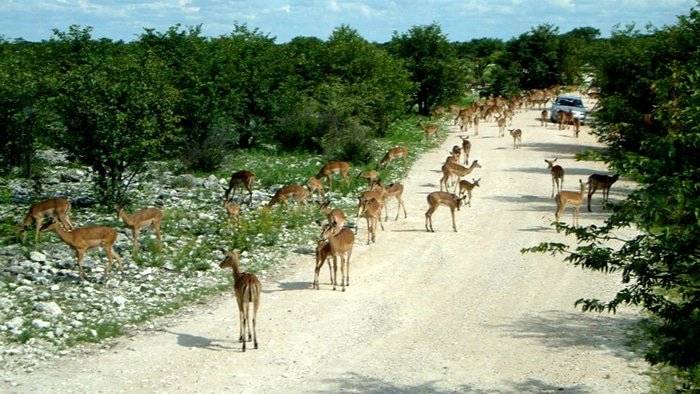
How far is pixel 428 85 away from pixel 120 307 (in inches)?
1567

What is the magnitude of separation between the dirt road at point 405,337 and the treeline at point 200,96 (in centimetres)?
713

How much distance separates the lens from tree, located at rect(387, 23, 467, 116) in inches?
1954

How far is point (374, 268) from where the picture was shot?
15.7 meters

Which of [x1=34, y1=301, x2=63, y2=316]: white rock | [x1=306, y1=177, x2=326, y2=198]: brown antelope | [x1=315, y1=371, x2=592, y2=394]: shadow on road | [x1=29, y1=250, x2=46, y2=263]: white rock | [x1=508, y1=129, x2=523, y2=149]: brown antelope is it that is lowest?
[x1=315, y1=371, x2=592, y2=394]: shadow on road

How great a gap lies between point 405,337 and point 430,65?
38859 mm

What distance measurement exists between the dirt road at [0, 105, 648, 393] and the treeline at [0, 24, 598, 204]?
23.4ft

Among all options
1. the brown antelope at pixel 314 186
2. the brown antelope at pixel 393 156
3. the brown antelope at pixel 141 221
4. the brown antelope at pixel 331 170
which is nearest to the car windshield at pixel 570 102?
the brown antelope at pixel 393 156

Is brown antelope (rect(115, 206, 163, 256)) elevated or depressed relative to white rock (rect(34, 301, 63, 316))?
elevated

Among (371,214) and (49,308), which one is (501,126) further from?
(49,308)

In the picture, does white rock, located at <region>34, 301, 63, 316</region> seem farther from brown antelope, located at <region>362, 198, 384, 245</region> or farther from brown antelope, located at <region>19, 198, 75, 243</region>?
brown antelope, located at <region>362, 198, 384, 245</region>

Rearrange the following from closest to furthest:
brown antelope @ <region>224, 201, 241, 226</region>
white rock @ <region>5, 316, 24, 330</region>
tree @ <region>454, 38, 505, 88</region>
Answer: white rock @ <region>5, 316, 24, 330</region> < brown antelope @ <region>224, 201, 241, 226</region> < tree @ <region>454, 38, 505, 88</region>

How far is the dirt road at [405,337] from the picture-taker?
1001cm

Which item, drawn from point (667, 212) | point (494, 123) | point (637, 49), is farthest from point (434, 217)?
point (494, 123)

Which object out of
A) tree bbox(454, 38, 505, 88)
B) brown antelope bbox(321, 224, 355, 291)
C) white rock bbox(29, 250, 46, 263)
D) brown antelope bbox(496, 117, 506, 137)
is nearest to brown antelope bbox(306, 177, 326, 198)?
brown antelope bbox(321, 224, 355, 291)
